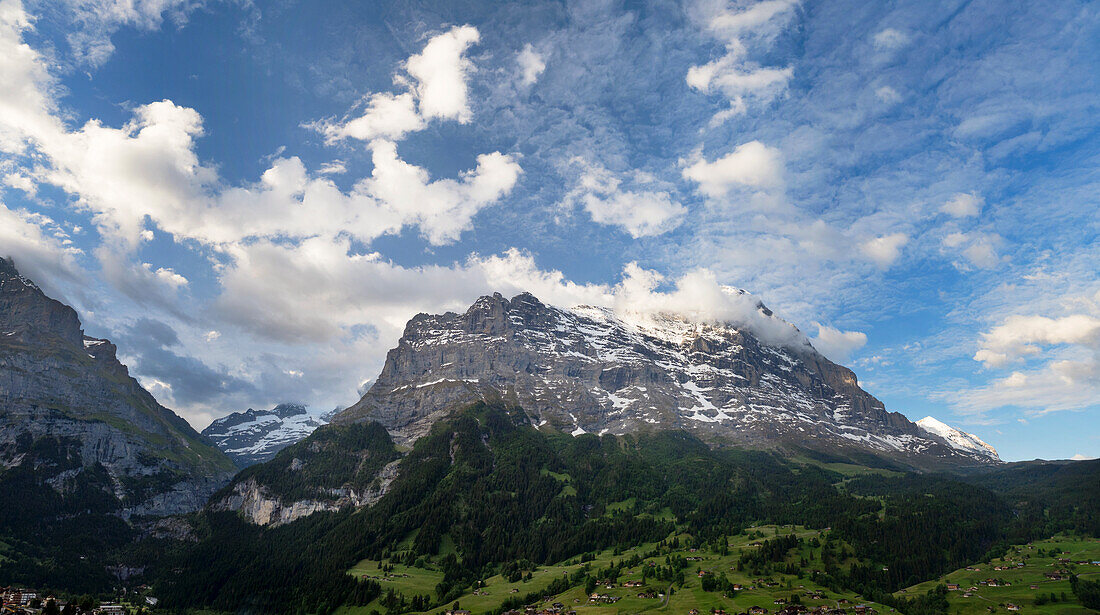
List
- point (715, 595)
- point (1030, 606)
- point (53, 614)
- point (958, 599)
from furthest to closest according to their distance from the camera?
point (715, 595), point (958, 599), point (1030, 606), point (53, 614)

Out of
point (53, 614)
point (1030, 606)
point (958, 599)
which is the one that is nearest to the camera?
point (53, 614)

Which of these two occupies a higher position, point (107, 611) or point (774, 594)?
point (774, 594)

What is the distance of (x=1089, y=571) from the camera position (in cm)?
18462

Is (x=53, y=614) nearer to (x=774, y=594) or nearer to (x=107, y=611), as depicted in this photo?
(x=107, y=611)

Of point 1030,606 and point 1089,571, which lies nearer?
point 1030,606

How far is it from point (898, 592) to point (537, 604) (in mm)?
124007

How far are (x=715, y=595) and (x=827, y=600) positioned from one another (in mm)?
34096

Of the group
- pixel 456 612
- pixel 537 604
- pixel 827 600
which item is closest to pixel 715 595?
pixel 827 600

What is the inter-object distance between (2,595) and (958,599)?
975ft

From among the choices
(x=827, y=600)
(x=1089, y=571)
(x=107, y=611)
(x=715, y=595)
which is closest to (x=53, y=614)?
(x=107, y=611)

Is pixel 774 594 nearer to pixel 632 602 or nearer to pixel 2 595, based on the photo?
pixel 632 602

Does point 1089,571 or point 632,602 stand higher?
point 1089,571

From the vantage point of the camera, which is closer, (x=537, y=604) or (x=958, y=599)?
(x=958, y=599)

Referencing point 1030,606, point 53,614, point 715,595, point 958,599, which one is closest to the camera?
point 53,614
